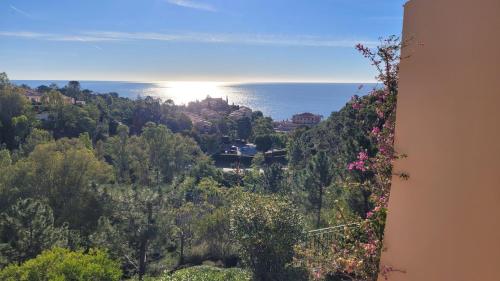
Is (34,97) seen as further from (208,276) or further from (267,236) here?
(267,236)

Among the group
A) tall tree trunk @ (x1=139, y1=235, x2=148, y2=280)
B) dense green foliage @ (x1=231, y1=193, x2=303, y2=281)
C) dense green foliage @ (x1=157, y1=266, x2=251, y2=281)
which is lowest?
tall tree trunk @ (x1=139, y1=235, x2=148, y2=280)

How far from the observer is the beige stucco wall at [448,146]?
249 centimetres

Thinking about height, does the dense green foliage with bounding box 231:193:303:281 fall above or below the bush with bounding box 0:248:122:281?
above

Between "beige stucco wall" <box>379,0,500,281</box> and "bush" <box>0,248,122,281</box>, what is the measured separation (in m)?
6.77

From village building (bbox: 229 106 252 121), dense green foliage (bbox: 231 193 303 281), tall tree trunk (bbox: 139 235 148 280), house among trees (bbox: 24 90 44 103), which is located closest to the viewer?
Result: dense green foliage (bbox: 231 193 303 281)

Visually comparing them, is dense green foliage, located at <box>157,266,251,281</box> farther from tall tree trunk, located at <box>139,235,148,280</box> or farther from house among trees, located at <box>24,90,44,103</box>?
house among trees, located at <box>24,90,44,103</box>

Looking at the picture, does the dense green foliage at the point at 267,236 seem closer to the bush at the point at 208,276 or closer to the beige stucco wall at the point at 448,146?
the bush at the point at 208,276

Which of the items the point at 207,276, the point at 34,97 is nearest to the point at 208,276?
the point at 207,276

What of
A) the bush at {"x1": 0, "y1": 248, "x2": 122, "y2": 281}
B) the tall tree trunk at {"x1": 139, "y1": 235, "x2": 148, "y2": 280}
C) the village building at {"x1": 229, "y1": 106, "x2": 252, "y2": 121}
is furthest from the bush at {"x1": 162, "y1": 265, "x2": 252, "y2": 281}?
the village building at {"x1": 229, "y1": 106, "x2": 252, "y2": 121}

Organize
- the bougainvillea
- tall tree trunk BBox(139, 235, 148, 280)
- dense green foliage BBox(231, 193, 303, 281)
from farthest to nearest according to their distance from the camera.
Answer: tall tree trunk BBox(139, 235, 148, 280)
dense green foliage BBox(231, 193, 303, 281)
the bougainvillea

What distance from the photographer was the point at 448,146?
2756 millimetres

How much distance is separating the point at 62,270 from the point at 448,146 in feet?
25.8

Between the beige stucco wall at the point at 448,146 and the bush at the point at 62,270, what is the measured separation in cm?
677

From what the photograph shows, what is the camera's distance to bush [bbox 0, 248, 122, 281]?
26.6ft
